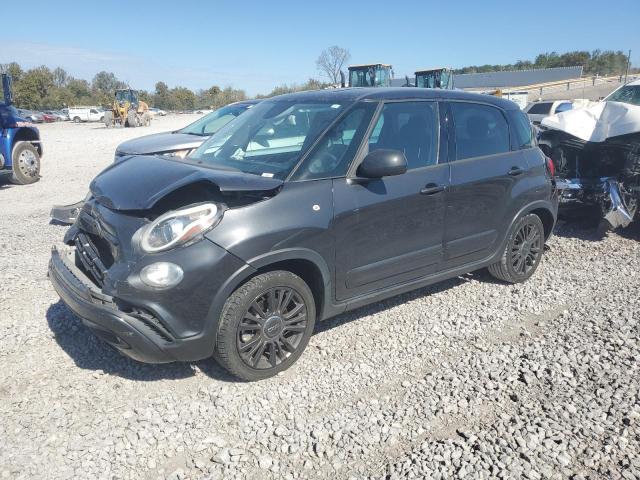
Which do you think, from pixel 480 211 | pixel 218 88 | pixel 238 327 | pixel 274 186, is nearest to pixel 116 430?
pixel 238 327

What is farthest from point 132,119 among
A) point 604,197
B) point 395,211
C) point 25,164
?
point 395,211

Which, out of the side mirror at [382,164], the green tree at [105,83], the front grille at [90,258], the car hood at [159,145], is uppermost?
the green tree at [105,83]

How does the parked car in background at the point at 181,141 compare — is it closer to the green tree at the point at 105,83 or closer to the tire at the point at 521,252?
the tire at the point at 521,252

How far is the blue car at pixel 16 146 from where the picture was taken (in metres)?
10.8

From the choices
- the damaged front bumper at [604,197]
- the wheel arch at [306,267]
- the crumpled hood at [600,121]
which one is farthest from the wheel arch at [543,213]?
the wheel arch at [306,267]

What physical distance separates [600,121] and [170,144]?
20.6 ft

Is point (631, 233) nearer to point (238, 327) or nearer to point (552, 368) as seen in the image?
point (552, 368)

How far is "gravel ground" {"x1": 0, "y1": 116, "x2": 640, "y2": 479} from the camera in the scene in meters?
2.73

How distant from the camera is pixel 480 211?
450 centimetres

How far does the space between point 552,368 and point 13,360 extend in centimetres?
386

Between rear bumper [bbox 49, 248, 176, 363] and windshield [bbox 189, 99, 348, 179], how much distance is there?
1294mm

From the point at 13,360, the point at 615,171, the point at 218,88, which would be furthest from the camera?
the point at 218,88

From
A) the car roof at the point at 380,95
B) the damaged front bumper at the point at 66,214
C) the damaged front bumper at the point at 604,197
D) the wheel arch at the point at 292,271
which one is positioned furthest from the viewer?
the damaged front bumper at the point at 66,214

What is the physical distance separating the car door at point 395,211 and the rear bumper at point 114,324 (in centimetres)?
130
